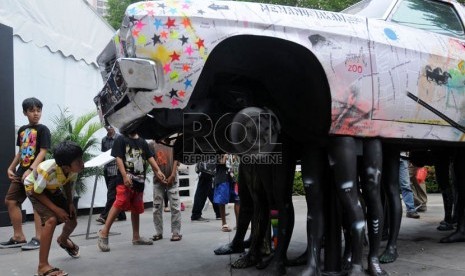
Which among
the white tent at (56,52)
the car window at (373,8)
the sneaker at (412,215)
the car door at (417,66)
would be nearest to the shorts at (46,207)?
the car door at (417,66)

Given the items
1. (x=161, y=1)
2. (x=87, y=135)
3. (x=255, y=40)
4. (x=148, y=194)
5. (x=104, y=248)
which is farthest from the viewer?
(x=148, y=194)

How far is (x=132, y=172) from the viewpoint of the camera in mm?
6230

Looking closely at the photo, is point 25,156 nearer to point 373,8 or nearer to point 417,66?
point 373,8

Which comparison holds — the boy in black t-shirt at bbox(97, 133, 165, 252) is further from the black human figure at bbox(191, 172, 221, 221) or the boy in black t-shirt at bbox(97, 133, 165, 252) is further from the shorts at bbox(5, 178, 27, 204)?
the black human figure at bbox(191, 172, 221, 221)

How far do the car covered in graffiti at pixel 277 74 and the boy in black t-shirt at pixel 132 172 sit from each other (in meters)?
2.05

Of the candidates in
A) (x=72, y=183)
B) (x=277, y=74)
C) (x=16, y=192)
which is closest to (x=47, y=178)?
(x=72, y=183)

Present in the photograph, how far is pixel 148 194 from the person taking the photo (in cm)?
1213

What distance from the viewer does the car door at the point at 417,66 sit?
3986 mm

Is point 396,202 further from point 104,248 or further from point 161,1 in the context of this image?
point 104,248

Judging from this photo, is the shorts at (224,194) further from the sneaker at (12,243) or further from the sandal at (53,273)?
the sandal at (53,273)

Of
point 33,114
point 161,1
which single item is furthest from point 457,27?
point 33,114

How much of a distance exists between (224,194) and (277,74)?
377 cm

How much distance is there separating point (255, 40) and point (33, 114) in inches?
148

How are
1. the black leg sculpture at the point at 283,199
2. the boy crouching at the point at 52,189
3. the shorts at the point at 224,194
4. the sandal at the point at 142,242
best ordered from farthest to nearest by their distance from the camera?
1. the shorts at the point at 224,194
2. the sandal at the point at 142,242
3. the boy crouching at the point at 52,189
4. the black leg sculpture at the point at 283,199
